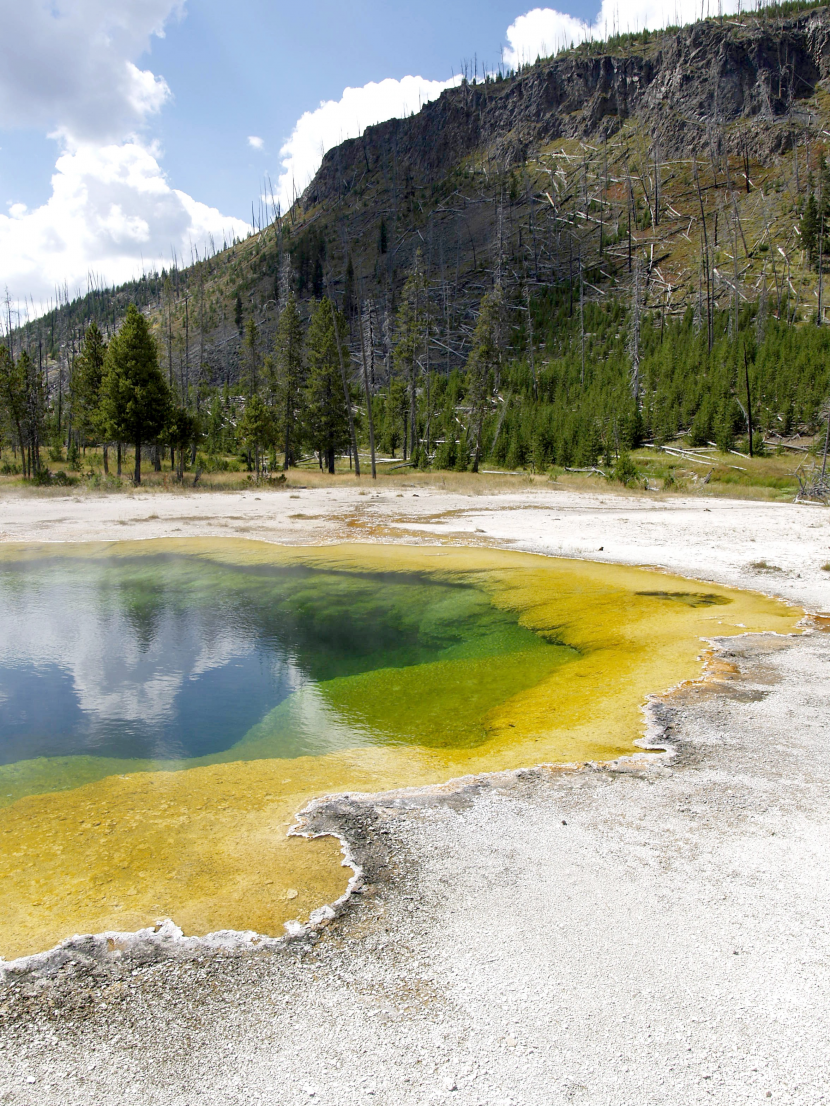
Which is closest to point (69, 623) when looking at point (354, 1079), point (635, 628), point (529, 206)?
point (635, 628)

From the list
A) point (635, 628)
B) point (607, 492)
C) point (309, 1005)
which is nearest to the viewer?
point (309, 1005)

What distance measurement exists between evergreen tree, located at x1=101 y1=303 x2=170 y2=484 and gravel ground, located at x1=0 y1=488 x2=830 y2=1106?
128ft

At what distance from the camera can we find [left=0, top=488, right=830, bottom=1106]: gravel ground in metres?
2.84

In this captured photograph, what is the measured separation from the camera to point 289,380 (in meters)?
54.4

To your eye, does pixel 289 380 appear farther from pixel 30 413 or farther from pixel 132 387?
pixel 30 413

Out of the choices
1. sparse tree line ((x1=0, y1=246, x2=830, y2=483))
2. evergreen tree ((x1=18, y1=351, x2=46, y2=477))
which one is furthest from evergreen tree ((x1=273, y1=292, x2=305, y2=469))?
evergreen tree ((x1=18, y1=351, x2=46, y2=477))

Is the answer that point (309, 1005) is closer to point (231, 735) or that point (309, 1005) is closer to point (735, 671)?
point (231, 735)

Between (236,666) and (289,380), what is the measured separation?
156 ft

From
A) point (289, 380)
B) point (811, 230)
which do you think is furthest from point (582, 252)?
point (289, 380)

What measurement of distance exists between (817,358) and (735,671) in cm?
5048

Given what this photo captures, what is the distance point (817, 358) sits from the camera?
48.4 meters

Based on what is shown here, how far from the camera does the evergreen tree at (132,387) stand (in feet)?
127

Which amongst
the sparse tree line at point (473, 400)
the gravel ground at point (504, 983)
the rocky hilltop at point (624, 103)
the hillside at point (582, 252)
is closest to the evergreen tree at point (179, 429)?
the sparse tree line at point (473, 400)

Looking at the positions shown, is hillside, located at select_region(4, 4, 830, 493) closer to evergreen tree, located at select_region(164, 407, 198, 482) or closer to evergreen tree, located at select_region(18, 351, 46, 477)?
evergreen tree, located at select_region(164, 407, 198, 482)
